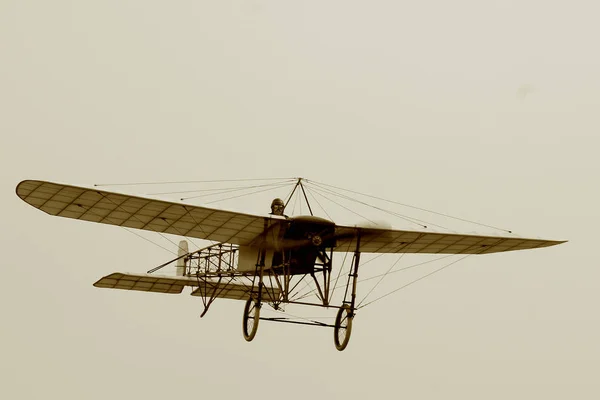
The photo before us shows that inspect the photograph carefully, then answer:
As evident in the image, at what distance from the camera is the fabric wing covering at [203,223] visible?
22.9 metres

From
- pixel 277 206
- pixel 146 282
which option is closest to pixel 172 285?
pixel 146 282

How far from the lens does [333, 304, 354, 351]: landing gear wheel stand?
79.0 ft

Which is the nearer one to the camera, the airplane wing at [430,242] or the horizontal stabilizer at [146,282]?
the airplane wing at [430,242]

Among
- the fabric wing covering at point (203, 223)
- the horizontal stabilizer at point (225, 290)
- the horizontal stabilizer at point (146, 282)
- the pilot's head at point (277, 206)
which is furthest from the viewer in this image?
the horizontal stabilizer at point (146, 282)

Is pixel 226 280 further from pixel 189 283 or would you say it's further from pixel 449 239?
pixel 449 239

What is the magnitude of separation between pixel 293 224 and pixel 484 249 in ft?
21.1

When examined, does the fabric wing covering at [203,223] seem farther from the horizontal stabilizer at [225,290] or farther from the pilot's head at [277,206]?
the horizontal stabilizer at [225,290]

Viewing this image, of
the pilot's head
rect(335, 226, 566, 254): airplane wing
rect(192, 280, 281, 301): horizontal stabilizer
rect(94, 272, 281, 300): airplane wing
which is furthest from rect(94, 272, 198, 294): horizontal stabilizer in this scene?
rect(335, 226, 566, 254): airplane wing

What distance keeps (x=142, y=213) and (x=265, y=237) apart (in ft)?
9.59

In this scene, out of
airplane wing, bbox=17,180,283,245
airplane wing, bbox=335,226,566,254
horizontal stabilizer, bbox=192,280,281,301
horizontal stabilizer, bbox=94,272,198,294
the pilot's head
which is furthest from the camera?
horizontal stabilizer, bbox=94,272,198,294

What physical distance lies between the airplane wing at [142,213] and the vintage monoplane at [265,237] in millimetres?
21

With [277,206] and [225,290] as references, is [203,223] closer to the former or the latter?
[277,206]

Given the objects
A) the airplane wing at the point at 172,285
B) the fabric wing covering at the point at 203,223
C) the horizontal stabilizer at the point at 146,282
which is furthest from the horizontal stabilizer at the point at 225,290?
the fabric wing covering at the point at 203,223

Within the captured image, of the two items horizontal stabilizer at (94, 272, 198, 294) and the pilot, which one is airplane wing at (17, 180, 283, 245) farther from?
horizontal stabilizer at (94, 272, 198, 294)
